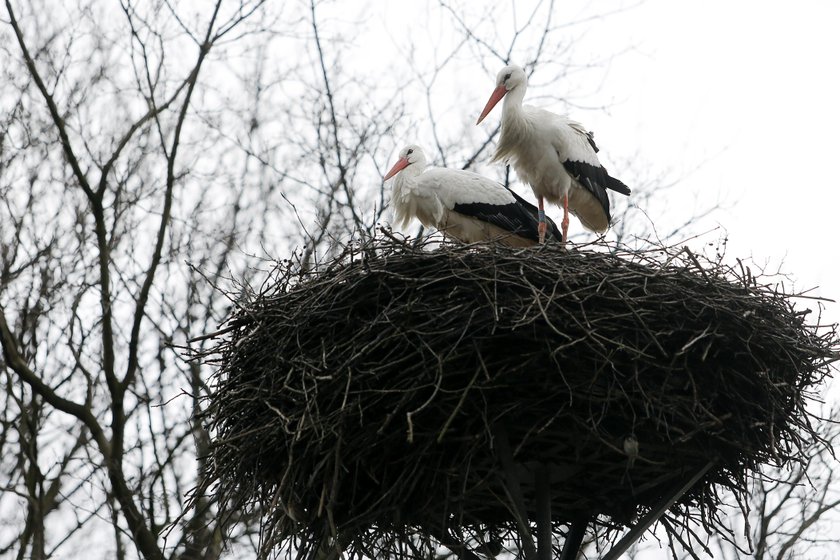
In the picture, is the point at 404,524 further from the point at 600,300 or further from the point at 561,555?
A: the point at 600,300

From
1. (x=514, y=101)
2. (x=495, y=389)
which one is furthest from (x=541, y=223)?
(x=495, y=389)

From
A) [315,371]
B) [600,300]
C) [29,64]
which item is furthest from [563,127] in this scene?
[29,64]

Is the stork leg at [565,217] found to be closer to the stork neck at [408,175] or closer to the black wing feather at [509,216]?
the black wing feather at [509,216]

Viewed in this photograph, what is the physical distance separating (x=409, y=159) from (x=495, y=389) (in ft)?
11.9

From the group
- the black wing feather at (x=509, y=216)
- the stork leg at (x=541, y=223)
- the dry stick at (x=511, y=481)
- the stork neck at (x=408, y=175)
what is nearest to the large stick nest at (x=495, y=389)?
the dry stick at (x=511, y=481)

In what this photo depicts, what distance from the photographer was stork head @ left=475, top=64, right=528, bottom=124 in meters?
7.82

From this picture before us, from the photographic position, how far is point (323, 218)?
36.1 feet

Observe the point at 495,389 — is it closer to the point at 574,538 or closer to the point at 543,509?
the point at 543,509

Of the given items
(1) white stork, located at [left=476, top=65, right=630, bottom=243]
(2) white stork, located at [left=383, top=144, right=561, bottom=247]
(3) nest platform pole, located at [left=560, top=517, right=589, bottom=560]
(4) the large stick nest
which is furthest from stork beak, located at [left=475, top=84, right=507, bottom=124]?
(3) nest platform pole, located at [left=560, top=517, right=589, bottom=560]

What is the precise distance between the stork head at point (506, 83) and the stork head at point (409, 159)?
57cm

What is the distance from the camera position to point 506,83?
786 centimetres

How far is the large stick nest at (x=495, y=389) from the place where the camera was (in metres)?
4.64

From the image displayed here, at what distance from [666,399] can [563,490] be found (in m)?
0.82

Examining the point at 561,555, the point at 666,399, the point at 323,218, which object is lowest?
the point at 561,555
